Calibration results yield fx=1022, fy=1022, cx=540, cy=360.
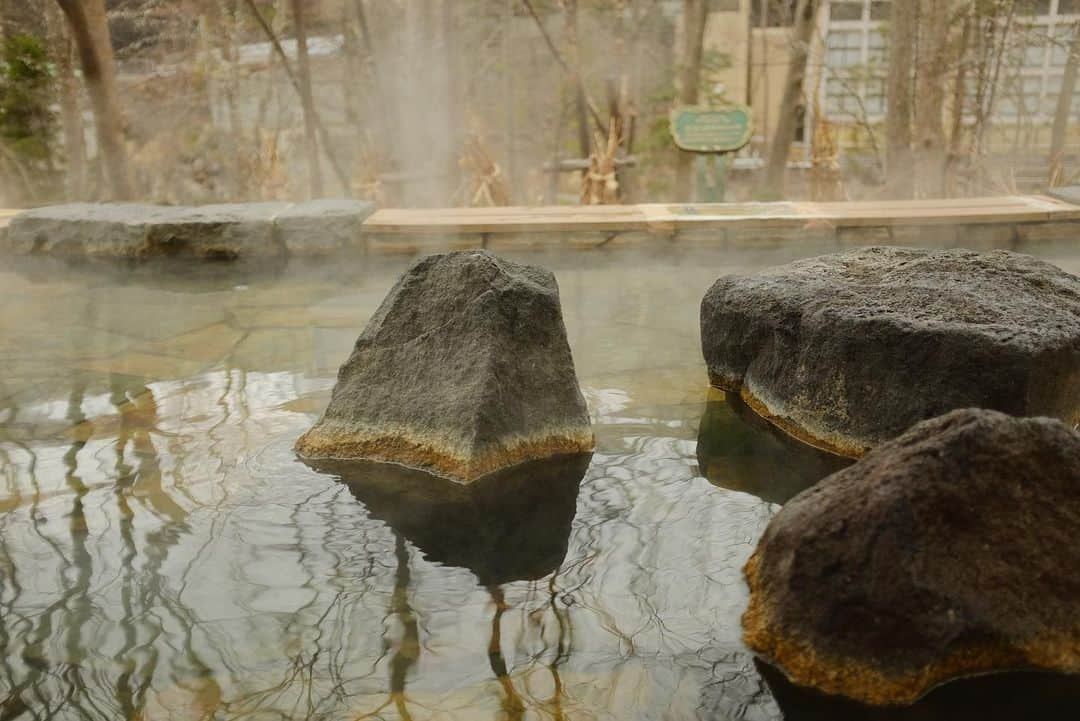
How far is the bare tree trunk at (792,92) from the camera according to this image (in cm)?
802

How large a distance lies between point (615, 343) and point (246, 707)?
2525 millimetres

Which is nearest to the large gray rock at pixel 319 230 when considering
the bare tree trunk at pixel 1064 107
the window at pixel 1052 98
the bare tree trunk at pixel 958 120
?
the bare tree trunk at pixel 958 120

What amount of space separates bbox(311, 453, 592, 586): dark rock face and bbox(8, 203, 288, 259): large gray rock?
287cm

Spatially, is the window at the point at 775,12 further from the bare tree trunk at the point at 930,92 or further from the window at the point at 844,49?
the bare tree trunk at the point at 930,92

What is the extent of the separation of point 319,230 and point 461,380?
2.89m

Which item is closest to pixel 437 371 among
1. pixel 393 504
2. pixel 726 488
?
pixel 393 504

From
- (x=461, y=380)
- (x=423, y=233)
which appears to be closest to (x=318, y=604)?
(x=461, y=380)

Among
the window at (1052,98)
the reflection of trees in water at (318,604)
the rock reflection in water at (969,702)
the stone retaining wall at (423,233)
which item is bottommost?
the rock reflection in water at (969,702)

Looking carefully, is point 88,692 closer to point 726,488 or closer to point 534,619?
point 534,619

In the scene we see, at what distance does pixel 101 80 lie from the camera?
23.2ft

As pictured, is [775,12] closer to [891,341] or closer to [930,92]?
[930,92]

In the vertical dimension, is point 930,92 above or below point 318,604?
above

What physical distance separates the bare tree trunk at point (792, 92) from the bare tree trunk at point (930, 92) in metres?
0.90

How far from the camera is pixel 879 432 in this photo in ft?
9.45
